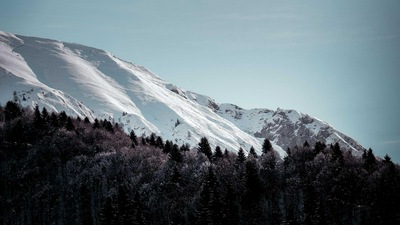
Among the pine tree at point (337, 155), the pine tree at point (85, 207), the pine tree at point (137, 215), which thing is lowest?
the pine tree at point (85, 207)

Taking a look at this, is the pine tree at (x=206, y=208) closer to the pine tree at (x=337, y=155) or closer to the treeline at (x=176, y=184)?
the treeline at (x=176, y=184)

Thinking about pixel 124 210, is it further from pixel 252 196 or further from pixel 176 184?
pixel 252 196

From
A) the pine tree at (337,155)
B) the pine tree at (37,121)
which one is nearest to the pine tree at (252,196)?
the pine tree at (337,155)

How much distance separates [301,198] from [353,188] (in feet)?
44.2

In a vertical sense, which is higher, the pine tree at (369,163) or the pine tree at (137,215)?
the pine tree at (369,163)

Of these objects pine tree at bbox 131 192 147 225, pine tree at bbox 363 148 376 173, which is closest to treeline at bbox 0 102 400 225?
pine tree at bbox 131 192 147 225

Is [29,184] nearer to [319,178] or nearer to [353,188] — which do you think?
[319,178]

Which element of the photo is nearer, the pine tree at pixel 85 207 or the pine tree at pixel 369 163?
the pine tree at pixel 85 207

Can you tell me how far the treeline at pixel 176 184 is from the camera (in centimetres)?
9532

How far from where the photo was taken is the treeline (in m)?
95.3

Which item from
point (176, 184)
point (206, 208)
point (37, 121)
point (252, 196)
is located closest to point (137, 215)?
point (206, 208)

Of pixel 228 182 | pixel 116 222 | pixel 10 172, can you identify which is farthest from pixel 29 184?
pixel 228 182

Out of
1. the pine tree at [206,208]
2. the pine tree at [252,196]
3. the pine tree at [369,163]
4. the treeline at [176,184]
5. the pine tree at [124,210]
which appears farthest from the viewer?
the pine tree at [369,163]

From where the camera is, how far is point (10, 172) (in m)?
122
